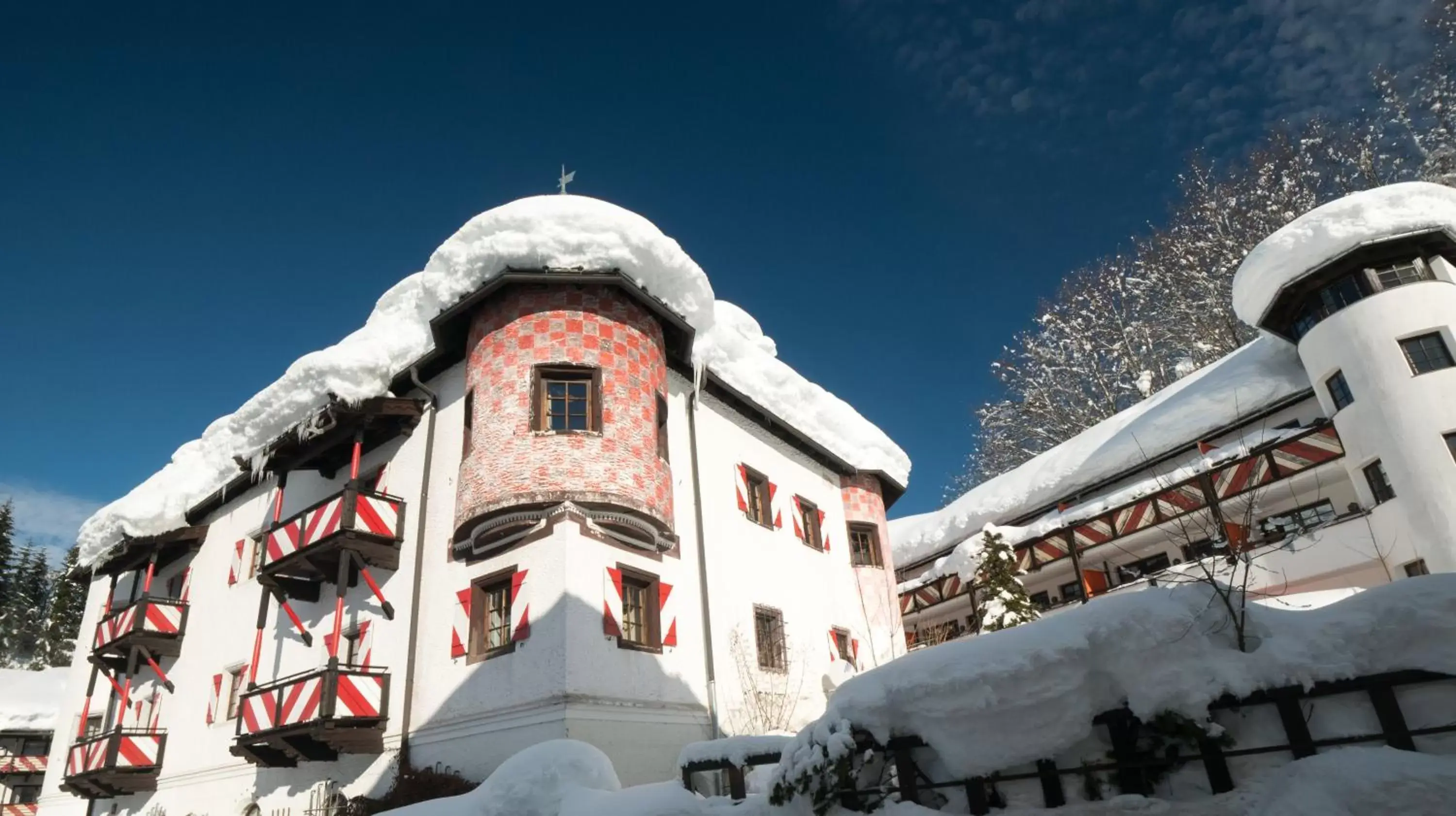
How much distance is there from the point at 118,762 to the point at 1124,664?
21.7 meters

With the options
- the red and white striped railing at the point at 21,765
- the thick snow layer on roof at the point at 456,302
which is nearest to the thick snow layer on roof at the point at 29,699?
the red and white striped railing at the point at 21,765

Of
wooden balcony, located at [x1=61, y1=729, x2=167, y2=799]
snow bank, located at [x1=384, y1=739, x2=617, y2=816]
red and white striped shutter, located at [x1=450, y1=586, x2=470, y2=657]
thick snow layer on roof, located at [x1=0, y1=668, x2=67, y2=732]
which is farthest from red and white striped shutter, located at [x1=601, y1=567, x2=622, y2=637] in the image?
thick snow layer on roof, located at [x1=0, y1=668, x2=67, y2=732]

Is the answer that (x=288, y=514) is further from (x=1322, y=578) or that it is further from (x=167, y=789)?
(x=1322, y=578)

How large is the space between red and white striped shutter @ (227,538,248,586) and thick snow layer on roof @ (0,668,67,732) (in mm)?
14912

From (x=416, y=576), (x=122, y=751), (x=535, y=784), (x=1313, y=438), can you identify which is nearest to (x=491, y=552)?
(x=416, y=576)

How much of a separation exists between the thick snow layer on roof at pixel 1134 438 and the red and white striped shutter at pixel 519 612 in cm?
1523

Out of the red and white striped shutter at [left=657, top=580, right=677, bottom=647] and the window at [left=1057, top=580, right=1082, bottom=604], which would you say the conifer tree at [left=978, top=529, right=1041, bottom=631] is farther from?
the red and white striped shutter at [left=657, top=580, right=677, bottom=647]

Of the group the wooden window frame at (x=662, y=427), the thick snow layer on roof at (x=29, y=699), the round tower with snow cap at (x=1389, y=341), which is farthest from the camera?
the thick snow layer on roof at (x=29, y=699)

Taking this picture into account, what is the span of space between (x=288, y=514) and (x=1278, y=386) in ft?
77.9

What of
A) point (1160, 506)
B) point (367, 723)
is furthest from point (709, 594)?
point (1160, 506)

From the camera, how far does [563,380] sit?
14406 millimetres

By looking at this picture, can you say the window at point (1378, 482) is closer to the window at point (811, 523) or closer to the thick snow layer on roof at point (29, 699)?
the window at point (811, 523)

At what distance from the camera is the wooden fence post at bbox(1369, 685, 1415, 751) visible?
3.59m

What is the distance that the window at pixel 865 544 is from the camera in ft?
73.0
